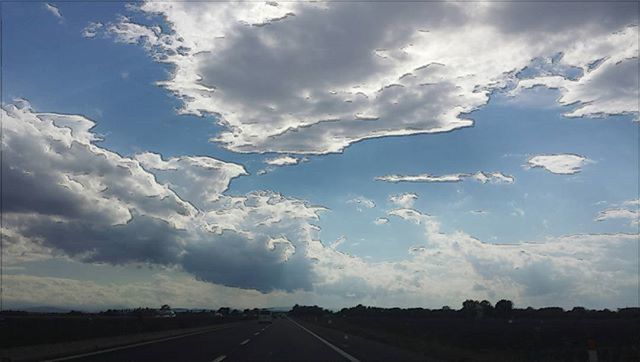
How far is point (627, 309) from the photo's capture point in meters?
156

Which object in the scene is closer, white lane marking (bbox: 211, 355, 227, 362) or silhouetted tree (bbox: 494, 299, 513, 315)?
white lane marking (bbox: 211, 355, 227, 362)

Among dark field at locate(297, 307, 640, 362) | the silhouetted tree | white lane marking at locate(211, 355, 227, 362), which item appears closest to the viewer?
white lane marking at locate(211, 355, 227, 362)

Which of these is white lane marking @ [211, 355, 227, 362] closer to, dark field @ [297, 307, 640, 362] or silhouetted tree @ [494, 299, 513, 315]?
dark field @ [297, 307, 640, 362]

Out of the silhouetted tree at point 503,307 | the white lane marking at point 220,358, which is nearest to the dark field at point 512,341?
the white lane marking at point 220,358

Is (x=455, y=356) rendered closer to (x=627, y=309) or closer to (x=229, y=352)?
(x=229, y=352)

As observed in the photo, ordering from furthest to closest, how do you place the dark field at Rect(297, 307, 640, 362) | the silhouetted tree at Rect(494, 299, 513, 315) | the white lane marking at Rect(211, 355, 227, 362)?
the silhouetted tree at Rect(494, 299, 513, 315)
the dark field at Rect(297, 307, 640, 362)
the white lane marking at Rect(211, 355, 227, 362)

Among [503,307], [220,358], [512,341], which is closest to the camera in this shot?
[220,358]

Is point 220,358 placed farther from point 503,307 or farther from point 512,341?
point 503,307

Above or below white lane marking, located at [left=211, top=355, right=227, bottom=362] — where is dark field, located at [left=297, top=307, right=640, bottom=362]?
below

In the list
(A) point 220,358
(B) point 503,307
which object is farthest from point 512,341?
(B) point 503,307

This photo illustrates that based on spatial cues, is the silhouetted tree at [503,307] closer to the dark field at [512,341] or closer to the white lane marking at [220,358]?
the dark field at [512,341]

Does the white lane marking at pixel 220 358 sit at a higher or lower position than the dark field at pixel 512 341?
higher

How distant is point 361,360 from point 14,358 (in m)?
11.1

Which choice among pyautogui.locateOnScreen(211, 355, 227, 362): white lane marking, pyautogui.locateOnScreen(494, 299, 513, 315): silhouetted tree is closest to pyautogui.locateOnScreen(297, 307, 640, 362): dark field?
pyautogui.locateOnScreen(211, 355, 227, 362): white lane marking
